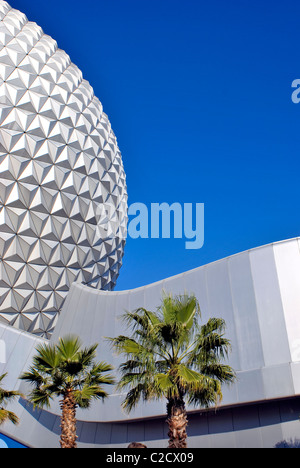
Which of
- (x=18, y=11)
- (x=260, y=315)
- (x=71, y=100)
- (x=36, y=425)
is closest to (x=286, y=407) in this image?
(x=260, y=315)

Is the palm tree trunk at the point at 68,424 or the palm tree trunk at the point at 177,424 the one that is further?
the palm tree trunk at the point at 68,424

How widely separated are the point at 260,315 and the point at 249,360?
1.15 meters

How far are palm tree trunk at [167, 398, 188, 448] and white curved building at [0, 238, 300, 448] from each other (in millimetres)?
3387

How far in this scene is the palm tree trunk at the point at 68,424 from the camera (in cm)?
855

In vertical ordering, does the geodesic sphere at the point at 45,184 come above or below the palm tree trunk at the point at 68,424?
above

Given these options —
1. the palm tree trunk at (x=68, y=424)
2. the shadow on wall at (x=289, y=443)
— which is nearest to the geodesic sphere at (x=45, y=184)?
the palm tree trunk at (x=68, y=424)

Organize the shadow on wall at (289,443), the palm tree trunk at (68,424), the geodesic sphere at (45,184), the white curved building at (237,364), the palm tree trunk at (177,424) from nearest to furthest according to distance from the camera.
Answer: the palm tree trunk at (177,424) < the palm tree trunk at (68,424) < the shadow on wall at (289,443) < the white curved building at (237,364) < the geodesic sphere at (45,184)

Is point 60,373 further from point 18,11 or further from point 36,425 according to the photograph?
point 18,11

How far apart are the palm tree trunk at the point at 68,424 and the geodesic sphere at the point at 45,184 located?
852 cm

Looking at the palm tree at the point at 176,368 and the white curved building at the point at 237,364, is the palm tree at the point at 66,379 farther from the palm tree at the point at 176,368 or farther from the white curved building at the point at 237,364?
the white curved building at the point at 237,364

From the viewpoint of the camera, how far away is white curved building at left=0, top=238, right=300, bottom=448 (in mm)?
10523

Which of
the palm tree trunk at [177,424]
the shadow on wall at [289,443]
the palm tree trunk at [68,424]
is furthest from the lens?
the shadow on wall at [289,443]

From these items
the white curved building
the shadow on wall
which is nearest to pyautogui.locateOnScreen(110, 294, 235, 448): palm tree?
the white curved building

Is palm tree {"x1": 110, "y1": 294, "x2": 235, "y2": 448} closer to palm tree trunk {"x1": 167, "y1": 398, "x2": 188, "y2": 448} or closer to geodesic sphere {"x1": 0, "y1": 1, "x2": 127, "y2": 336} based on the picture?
palm tree trunk {"x1": 167, "y1": 398, "x2": 188, "y2": 448}
